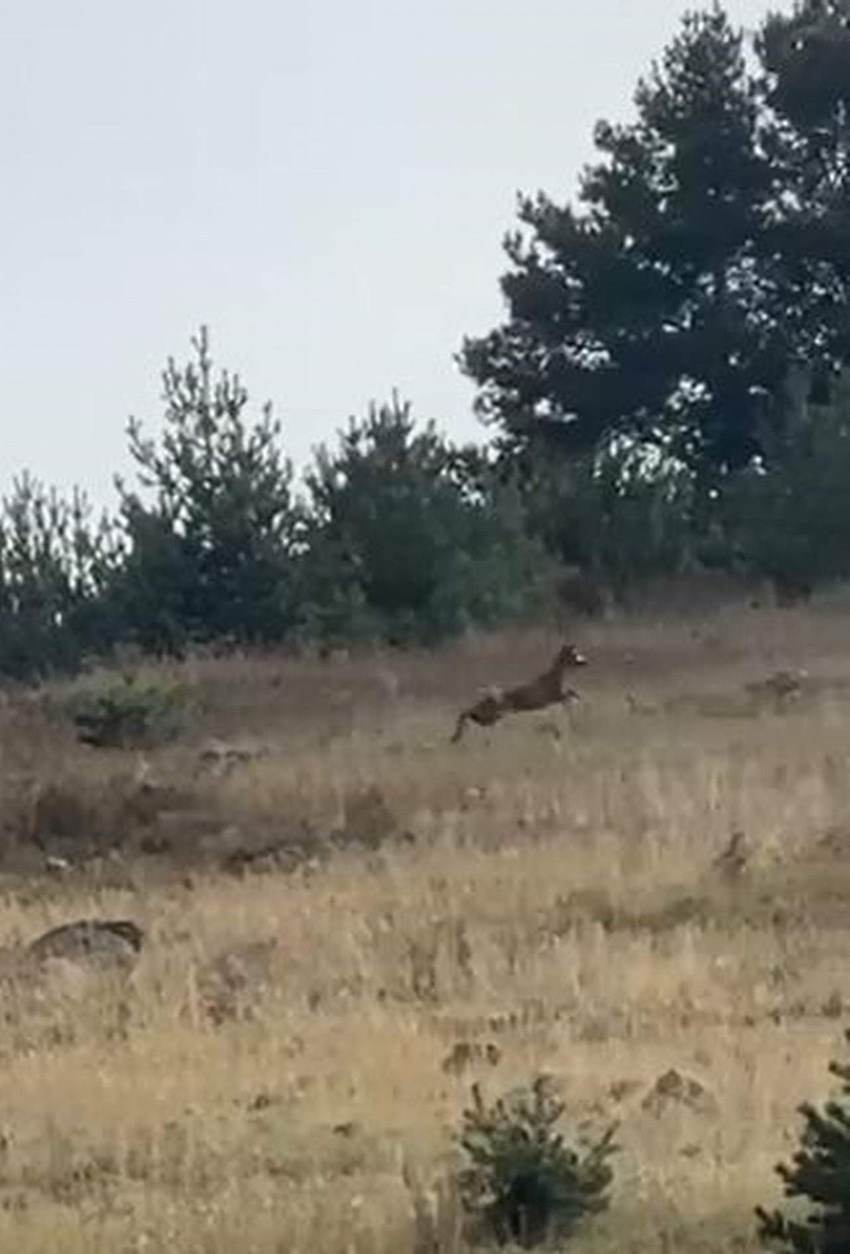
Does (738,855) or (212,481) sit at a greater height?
(212,481)

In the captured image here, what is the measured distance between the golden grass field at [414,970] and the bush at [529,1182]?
79mm

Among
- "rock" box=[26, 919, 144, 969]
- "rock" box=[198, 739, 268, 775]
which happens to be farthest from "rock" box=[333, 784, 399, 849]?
"rock" box=[26, 919, 144, 969]

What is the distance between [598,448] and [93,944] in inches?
1065

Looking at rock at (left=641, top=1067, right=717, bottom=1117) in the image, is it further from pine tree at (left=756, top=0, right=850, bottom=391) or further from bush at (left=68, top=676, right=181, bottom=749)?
pine tree at (left=756, top=0, right=850, bottom=391)

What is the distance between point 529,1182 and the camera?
7098 mm

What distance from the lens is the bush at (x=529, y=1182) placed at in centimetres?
707

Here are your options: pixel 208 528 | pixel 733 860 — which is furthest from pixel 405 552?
pixel 733 860

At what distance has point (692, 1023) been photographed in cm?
1008

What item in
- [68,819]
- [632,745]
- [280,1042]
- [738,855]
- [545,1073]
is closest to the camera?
[545,1073]

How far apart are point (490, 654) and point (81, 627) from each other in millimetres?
7105

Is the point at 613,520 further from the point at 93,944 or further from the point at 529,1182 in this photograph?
the point at 529,1182

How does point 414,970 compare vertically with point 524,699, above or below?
below

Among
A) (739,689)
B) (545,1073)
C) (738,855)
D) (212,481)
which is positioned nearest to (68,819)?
(738,855)

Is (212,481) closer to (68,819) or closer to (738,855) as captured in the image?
(68,819)
